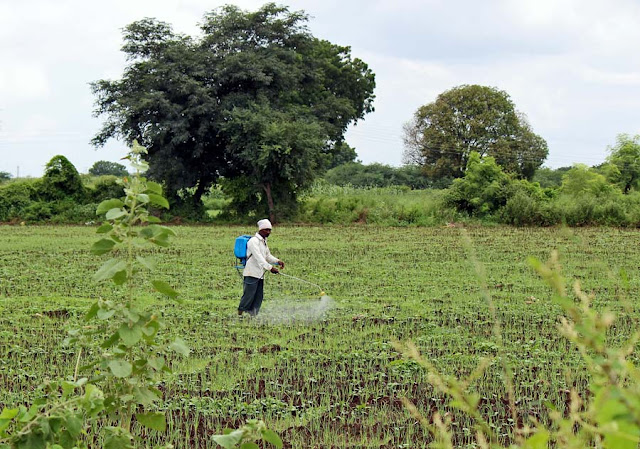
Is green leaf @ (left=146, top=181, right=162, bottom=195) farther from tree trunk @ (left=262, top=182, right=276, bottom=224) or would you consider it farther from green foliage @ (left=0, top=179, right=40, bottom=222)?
green foliage @ (left=0, top=179, right=40, bottom=222)

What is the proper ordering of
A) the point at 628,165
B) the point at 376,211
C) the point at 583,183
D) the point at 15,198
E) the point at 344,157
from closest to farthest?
the point at 376,211
the point at 15,198
the point at 583,183
the point at 628,165
the point at 344,157

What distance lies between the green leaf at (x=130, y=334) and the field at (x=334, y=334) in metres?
0.97

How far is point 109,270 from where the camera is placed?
246cm

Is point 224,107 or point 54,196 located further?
point 54,196

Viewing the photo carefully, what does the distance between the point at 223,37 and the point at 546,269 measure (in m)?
27.9

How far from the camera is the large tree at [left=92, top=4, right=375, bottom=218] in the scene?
25500 millimetres

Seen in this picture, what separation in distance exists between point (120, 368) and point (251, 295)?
22.9ft

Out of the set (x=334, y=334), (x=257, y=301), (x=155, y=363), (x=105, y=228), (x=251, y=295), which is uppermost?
(x=105, y=228)

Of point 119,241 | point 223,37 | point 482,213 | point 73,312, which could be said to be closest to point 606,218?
point 482,213

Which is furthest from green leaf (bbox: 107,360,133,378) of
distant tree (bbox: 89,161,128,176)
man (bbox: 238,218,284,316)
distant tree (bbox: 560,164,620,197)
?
distant tree (bbox: 89,161,128,176)

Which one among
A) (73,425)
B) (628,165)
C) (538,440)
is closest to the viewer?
(538,440)

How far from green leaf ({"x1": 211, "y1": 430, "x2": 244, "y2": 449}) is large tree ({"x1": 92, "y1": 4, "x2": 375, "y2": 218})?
22.7 m

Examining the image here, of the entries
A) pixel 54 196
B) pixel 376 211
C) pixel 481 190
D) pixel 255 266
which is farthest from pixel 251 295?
pixel 54 196

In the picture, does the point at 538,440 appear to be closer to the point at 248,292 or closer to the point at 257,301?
the point at 248,292
